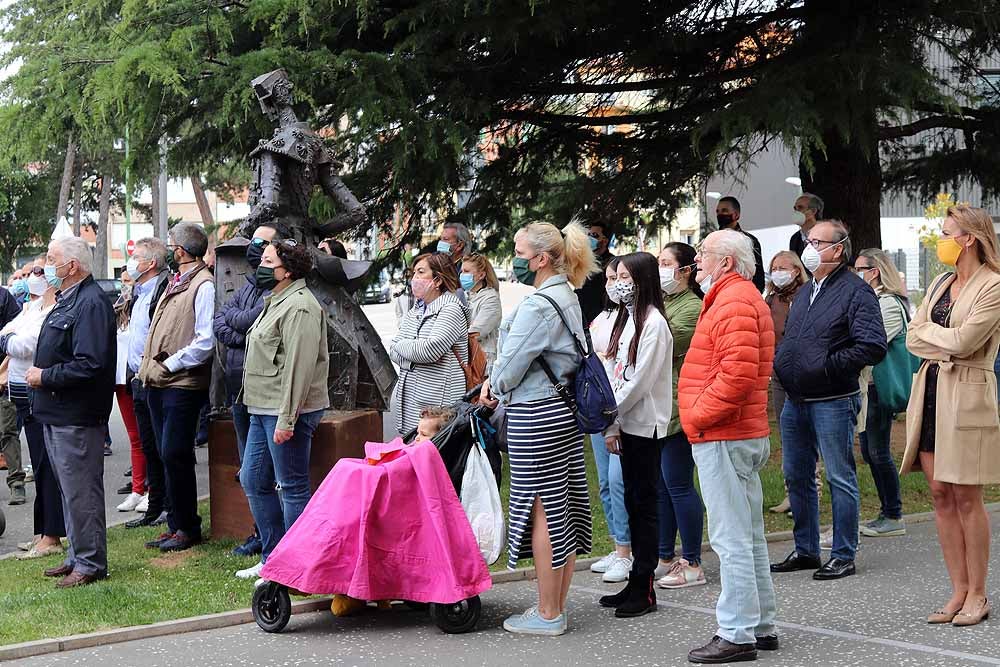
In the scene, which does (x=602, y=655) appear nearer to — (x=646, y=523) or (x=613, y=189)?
(x=646, y=523)

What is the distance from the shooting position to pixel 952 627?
19.2ft

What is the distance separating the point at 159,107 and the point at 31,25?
1.55 metres

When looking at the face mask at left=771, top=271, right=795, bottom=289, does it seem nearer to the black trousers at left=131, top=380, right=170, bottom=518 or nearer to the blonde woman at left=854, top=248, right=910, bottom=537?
the blonde woman at left=854, top=248, right=910, bottom=537

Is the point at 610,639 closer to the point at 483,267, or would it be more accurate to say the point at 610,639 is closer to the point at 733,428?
the point at 733,428

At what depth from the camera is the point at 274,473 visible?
23.1 ft

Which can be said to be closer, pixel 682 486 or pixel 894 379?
pixel 682 486

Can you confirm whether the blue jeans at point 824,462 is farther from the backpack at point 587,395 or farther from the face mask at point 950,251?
the backpack at point 587,395

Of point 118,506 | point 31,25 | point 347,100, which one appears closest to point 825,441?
point 347,100

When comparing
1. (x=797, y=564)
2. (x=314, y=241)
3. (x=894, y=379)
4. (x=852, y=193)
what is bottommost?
(x=797, y=564)

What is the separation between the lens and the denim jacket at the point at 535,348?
18.9ft

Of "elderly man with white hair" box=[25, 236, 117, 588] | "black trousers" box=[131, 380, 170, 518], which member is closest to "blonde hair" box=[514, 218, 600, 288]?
"elderly man with white hair" box=[25, 236, 117, 588]

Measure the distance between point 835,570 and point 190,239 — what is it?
15.0 feet

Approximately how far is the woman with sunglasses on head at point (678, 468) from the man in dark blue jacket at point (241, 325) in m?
2.32

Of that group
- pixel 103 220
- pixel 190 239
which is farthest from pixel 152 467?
pixel 103 220
